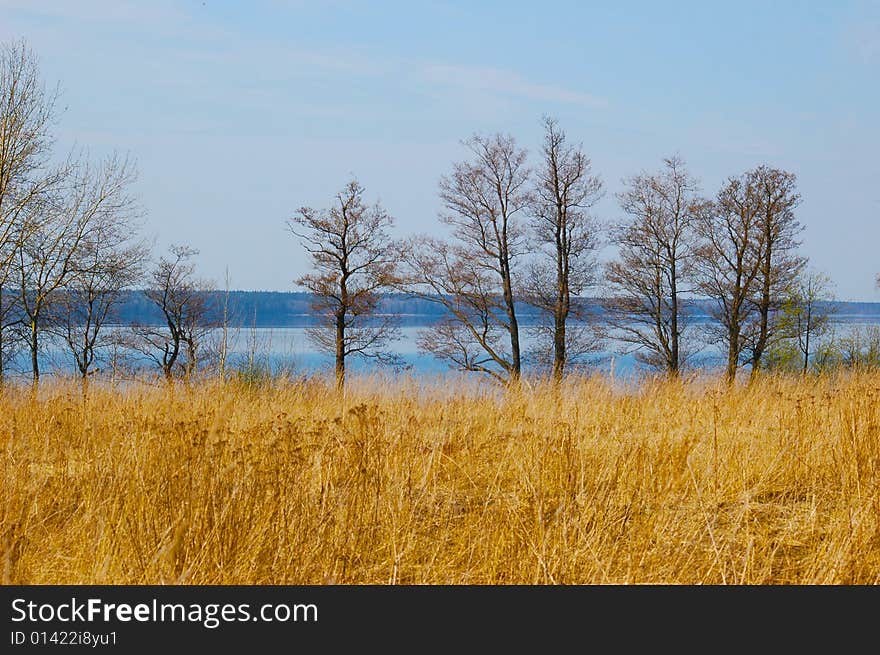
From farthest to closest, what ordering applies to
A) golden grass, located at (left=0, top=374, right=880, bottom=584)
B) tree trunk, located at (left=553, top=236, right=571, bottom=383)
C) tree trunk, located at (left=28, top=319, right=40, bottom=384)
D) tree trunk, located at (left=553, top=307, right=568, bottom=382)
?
1. tree trunk, located at (left=28, top=319, right=40, bottom=384)
2. tree trunk, located at (left=553, top=236, right=571, bottom=383)
3. tree trunk, located at (left=553, top=307, right=568, bottom=382)
4. golden grass, located at (left=0, top=374, right=880, bottom=584)

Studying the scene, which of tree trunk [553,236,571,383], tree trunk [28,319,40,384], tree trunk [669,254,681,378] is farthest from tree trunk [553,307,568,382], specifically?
tree trunk [28,319,40,384]

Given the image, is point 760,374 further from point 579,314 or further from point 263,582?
point 579,314

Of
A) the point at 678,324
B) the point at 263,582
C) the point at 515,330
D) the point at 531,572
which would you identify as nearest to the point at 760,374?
the point at 531,572

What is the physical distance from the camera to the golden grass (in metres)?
Result: 4.14

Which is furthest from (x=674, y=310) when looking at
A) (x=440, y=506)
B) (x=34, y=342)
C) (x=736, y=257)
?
(x=440, y=506)

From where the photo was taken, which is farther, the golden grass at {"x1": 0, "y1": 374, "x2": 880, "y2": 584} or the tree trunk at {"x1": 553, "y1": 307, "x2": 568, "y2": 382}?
the tree trunk at {"x1": 553, "y1": 307, "x2": 568, "y2": 382}

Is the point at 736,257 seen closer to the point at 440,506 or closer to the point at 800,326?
the point at 800,326

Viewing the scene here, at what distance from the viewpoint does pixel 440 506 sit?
5762 mm

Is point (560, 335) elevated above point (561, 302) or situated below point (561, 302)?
below

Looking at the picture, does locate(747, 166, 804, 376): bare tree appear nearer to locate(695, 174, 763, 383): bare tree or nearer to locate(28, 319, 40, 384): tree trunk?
locate(695, 174, 763, 383): bare tree

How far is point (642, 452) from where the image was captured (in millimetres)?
6629

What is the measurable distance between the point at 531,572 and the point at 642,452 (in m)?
2.74
